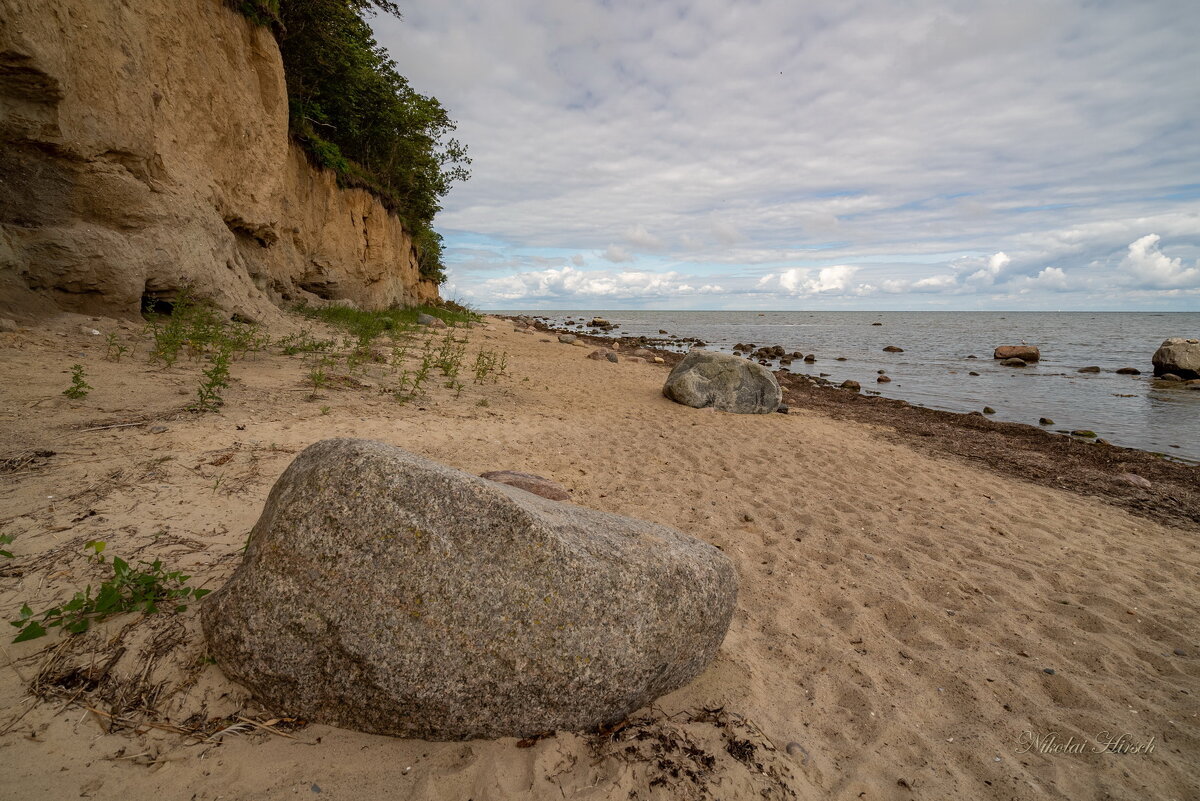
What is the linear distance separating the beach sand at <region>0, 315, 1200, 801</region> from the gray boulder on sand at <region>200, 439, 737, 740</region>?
0.17 meters

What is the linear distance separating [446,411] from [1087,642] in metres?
7.54

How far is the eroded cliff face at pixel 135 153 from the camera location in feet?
23.4

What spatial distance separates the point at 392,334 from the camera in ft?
46.6

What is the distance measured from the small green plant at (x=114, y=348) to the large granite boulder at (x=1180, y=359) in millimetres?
30451

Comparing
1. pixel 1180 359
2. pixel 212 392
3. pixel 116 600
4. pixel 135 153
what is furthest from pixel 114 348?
pixel 1180 359

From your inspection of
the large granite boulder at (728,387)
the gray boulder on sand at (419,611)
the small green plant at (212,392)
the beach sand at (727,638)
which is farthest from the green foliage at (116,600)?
the large granite boulder at (728,387)

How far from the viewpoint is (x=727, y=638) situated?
11.5 ft

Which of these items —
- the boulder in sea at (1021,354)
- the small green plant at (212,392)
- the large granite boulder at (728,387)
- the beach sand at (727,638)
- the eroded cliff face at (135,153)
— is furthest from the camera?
the boulder in sea at (1021,354)

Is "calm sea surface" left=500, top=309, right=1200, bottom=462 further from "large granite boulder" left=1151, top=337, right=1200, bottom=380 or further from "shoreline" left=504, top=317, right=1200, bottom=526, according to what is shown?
"shoreline" left=504, top=317, right=1200, bottom=526

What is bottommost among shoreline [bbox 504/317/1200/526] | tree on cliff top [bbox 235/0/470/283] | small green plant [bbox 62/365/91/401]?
shoreline [bbox 504/317/1200/526]

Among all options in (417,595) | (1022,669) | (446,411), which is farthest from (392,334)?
(1022,669)

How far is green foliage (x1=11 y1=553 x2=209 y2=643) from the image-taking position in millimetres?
2395

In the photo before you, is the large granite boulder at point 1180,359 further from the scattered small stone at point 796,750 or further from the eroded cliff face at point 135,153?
the eroded cliff face at point 135,153

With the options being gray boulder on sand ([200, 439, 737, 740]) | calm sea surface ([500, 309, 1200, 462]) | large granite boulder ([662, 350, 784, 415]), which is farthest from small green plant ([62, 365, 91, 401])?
calm sea surface ([500, 309, 1200, 462])
